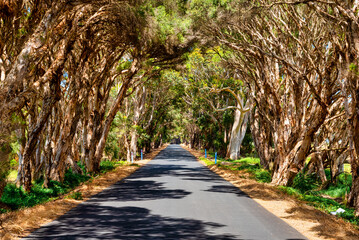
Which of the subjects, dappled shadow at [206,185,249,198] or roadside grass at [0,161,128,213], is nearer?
roadside grass at [0,161,128,213]

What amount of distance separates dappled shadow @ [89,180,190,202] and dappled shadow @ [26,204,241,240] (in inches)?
85.6

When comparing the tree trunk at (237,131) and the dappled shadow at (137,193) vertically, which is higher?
the tree trunk at (237,131)

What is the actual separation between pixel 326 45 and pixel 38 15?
11728mm

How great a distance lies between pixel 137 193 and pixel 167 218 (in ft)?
14.5

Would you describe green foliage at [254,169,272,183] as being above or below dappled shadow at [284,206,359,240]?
above

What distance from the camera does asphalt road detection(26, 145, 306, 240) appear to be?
7.10m

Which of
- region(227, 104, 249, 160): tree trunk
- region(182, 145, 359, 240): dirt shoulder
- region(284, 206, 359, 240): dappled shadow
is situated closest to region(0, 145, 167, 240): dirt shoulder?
region(182, 145, 359, 240): dirt shoulder

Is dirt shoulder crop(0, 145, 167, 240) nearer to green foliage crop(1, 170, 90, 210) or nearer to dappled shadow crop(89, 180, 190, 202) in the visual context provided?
dappled shadow crop(89, 180, 190, 202)

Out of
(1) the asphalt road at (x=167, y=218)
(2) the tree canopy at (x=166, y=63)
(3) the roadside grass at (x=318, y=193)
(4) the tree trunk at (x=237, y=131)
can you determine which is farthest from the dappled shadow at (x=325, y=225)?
(4) the tree trunk at (x=237, y=131)

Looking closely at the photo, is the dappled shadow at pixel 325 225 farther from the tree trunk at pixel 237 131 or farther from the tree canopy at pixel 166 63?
the tree trunk at pixel 237 131

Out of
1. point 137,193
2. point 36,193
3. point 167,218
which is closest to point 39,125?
point 36,193

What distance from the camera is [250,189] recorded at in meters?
14.7

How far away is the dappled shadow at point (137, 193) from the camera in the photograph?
11742mm

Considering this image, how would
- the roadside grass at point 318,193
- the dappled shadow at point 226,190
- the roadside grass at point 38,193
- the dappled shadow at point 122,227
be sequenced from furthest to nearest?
the dappled shadow at point 226,190 → the roadside grass at point 318,193 → the roadside grass at point 38,193 → the dappled shadow at point 122,227
